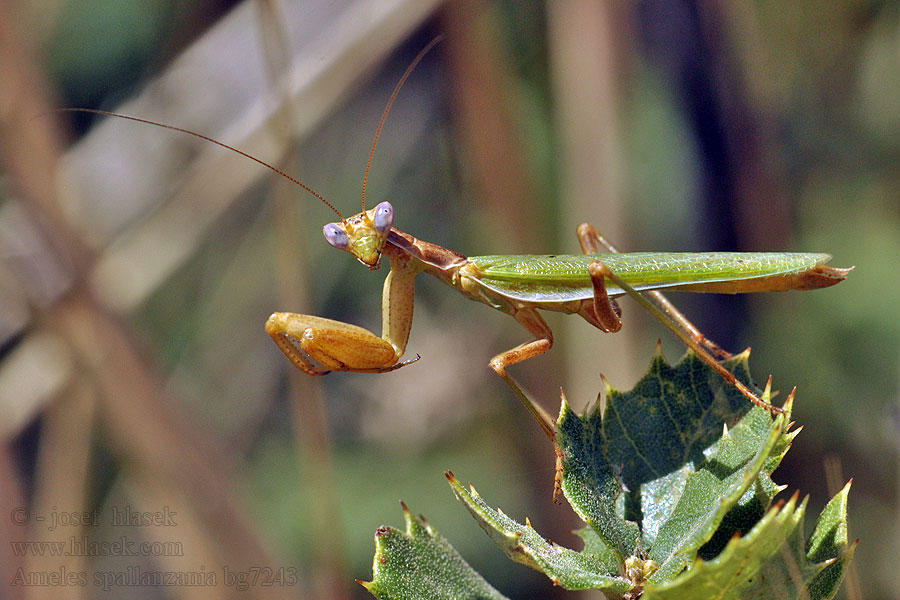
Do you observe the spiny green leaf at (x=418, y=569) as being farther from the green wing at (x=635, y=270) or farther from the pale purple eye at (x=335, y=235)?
the pale purple eye at (x=335, y=235)

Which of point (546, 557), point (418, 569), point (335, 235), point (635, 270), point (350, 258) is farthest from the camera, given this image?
point (350, 258)

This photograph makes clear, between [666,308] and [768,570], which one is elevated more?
[666,308]

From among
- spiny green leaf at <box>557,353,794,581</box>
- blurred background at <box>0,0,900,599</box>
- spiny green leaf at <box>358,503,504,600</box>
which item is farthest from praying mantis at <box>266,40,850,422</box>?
spiny green leaf at <box>358,503,504,600</box>

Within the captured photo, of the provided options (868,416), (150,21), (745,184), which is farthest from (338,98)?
(868,416)

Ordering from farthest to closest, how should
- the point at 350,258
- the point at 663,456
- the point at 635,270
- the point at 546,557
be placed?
the point at 350,258, the point at 635,270, the point at 663,456, the point at 546,557

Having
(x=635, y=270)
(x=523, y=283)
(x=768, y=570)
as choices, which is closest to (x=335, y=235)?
(x=523, y=283)

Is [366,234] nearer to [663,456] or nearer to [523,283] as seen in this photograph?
[523,283]

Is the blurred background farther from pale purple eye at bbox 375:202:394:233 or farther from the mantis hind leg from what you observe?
the mantis hind leg

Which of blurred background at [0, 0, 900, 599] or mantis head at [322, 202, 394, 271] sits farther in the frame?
blurred background at [0, 0, 900, 599]
